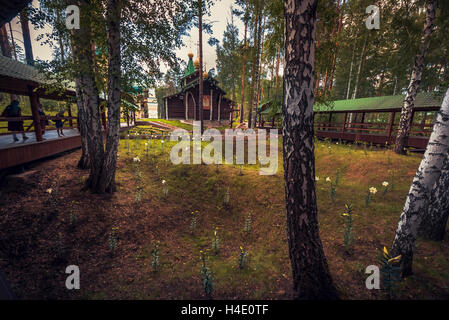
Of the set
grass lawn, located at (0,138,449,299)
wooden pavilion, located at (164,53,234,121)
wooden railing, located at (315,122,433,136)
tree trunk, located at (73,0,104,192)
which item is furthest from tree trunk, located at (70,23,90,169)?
wooden pavilion, located at (164,53,234,121)

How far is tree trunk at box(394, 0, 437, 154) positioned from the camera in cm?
736

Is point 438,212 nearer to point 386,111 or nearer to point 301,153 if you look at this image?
point 301,153

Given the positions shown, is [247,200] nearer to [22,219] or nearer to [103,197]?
[103,197]

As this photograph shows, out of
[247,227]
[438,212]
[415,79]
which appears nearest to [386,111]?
[415,79]

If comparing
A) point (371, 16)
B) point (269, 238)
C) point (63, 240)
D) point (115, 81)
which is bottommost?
point (269, 238)

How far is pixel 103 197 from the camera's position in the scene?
5520 millimetres

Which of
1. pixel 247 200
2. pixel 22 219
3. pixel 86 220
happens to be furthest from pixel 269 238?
pixel 22 219

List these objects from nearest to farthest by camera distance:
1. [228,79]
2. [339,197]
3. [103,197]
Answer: [103,197] < [339,197] < [228,79]

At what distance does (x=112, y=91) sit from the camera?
5.21 metres

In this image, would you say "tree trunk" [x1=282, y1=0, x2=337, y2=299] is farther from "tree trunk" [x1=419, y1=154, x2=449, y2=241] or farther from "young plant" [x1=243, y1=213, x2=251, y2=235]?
"tree trunk" [x1=419, y1=154, x2=449, y2=241]

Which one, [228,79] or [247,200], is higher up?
[228,79]

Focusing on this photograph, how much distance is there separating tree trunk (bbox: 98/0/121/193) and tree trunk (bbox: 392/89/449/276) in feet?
23.8
